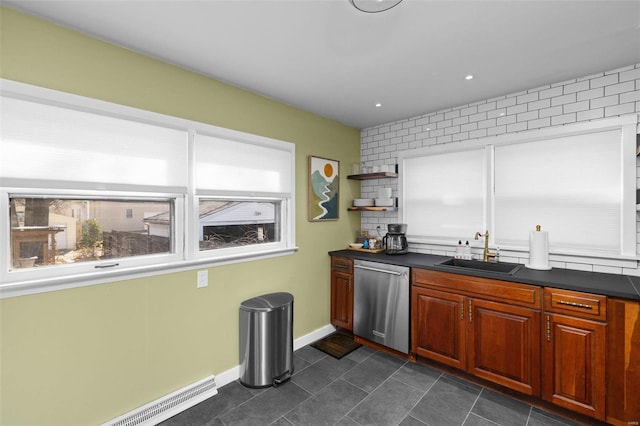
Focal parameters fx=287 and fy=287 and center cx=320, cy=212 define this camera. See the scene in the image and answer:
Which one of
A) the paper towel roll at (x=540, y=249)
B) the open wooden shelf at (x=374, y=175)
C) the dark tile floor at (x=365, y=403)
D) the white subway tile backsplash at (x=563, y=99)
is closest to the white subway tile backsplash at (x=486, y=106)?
the white subway tile backsplash at (x=563, y=99)

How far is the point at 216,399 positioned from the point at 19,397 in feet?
3.91

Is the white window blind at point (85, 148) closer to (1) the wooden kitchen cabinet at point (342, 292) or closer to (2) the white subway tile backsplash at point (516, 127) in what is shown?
(1) the wooden kitchen cabinet at point (342, 292)

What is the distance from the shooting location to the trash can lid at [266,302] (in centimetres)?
249

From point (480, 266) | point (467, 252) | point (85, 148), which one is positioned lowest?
point (480, 266)

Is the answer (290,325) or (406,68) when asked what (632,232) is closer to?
(406,68)

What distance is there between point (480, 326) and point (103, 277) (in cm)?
288

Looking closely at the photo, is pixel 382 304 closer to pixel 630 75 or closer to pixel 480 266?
pixel 480 266

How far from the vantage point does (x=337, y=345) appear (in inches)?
126

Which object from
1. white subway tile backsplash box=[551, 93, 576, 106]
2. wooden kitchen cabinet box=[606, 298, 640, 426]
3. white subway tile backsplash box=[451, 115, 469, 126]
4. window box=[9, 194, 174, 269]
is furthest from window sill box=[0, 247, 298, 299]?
white subway tile backsplash box=[551, 93, 576, 106]

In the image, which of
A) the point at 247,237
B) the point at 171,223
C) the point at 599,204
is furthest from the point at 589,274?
the point at 171,223

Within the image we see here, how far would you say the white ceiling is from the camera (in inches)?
63.3

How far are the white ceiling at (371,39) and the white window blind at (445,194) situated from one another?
2.64 ft

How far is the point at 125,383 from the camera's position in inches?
78.4

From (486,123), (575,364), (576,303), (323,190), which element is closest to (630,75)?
(486,123)
